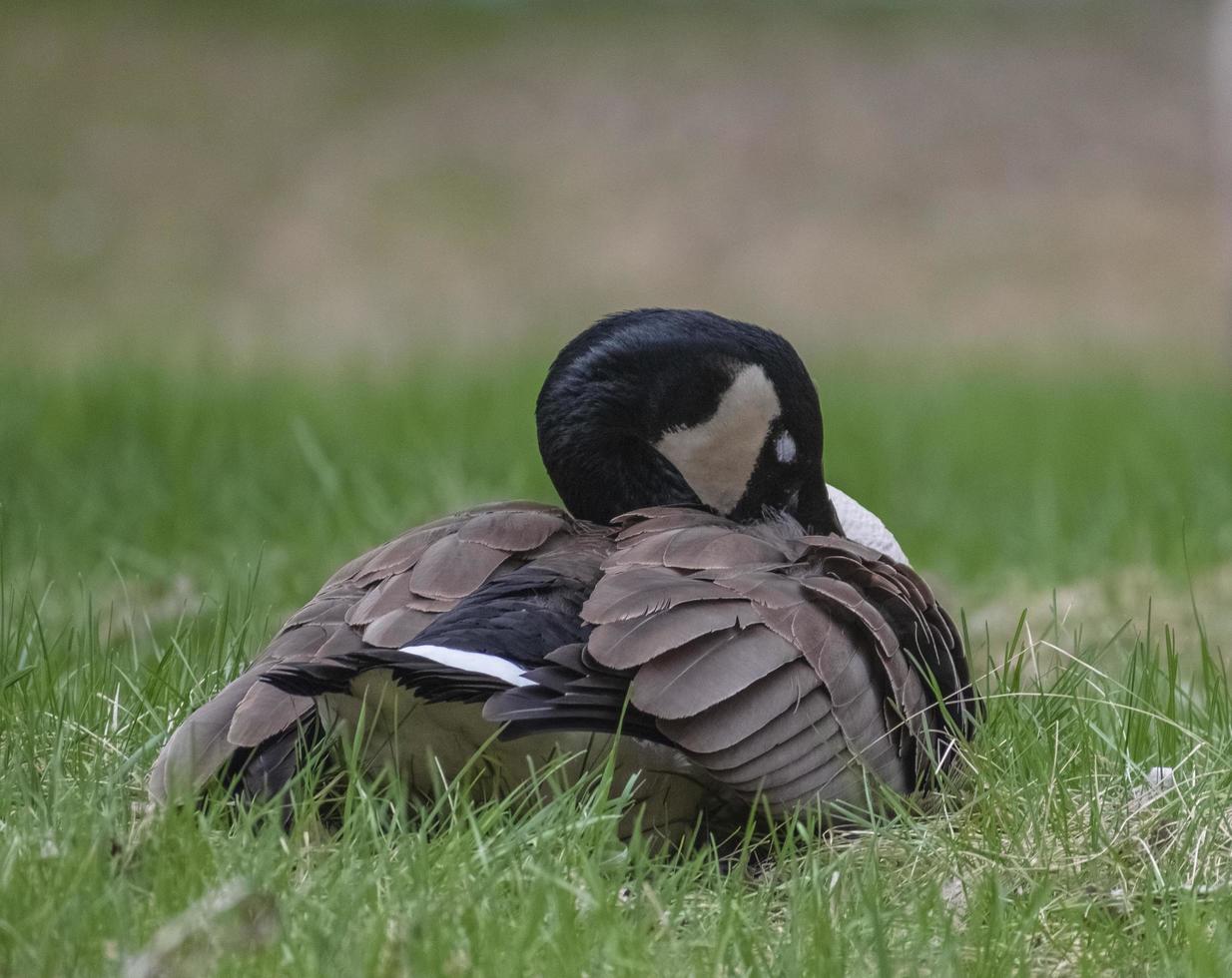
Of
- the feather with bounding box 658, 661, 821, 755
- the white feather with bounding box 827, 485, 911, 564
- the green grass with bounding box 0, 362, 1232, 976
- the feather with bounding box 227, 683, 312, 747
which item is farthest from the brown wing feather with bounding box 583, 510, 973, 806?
the white feather with bounding box 827, 485, 911, 564

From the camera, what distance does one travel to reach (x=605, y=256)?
68.0ft

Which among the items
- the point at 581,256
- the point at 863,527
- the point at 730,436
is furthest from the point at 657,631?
the point at 581,256

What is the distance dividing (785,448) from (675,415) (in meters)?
0.26

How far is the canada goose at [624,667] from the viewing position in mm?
2707

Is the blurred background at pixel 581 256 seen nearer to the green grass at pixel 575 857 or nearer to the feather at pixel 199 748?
the green grass at pixel 575 857

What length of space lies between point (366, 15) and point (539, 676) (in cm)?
2343

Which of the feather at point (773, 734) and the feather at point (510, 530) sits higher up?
the feather at point (510, 530)

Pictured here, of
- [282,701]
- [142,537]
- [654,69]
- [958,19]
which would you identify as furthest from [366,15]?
[282,701]

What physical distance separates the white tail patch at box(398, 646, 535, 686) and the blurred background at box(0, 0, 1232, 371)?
479 inches

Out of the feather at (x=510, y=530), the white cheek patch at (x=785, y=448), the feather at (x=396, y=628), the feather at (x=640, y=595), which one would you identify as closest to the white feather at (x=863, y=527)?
the white cheek patch at (x=785, y=448)

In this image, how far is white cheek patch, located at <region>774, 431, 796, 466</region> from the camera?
3.76 m

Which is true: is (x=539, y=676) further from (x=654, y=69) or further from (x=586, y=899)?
(x=654, y=69)

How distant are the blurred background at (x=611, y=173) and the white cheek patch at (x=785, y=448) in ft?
36.5

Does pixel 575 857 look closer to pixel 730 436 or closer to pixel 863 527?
pixel 730 436
